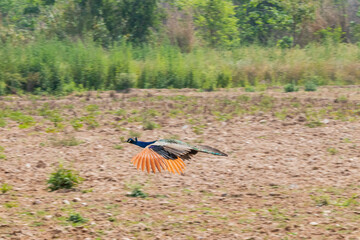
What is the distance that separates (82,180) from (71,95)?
6.07m

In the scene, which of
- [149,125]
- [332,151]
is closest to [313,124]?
[332,151]

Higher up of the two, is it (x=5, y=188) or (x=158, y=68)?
(x=158, y=68)

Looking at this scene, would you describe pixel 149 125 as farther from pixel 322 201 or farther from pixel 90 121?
pixel 322 201

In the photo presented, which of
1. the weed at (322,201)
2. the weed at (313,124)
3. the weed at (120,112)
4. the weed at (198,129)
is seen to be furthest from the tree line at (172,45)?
the weed at (322,201)

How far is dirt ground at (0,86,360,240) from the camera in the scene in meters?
4.95

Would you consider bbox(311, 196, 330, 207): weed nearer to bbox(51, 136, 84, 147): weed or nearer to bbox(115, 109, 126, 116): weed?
bbox(51, 136, 84, 147): weed

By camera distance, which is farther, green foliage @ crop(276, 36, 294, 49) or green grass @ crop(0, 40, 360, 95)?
green foliage @ crop(276, 36, 294, 49)

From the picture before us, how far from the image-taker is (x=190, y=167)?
23.0 ft

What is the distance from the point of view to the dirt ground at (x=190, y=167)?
16.2 feet

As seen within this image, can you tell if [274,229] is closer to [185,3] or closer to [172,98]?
[172,98]

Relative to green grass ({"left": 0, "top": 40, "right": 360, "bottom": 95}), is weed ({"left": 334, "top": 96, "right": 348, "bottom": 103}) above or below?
below

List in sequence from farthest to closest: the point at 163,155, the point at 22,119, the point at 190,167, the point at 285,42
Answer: the point at 285,42 → the point at 22,119 → the point at 190,167 → the point at 163,155

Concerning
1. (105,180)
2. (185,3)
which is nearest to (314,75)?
(185,3)

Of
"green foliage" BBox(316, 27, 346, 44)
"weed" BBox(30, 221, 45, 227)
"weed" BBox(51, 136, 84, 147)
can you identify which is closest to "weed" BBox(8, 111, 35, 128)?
"weed" BBox(51, 136, 84, 147)
